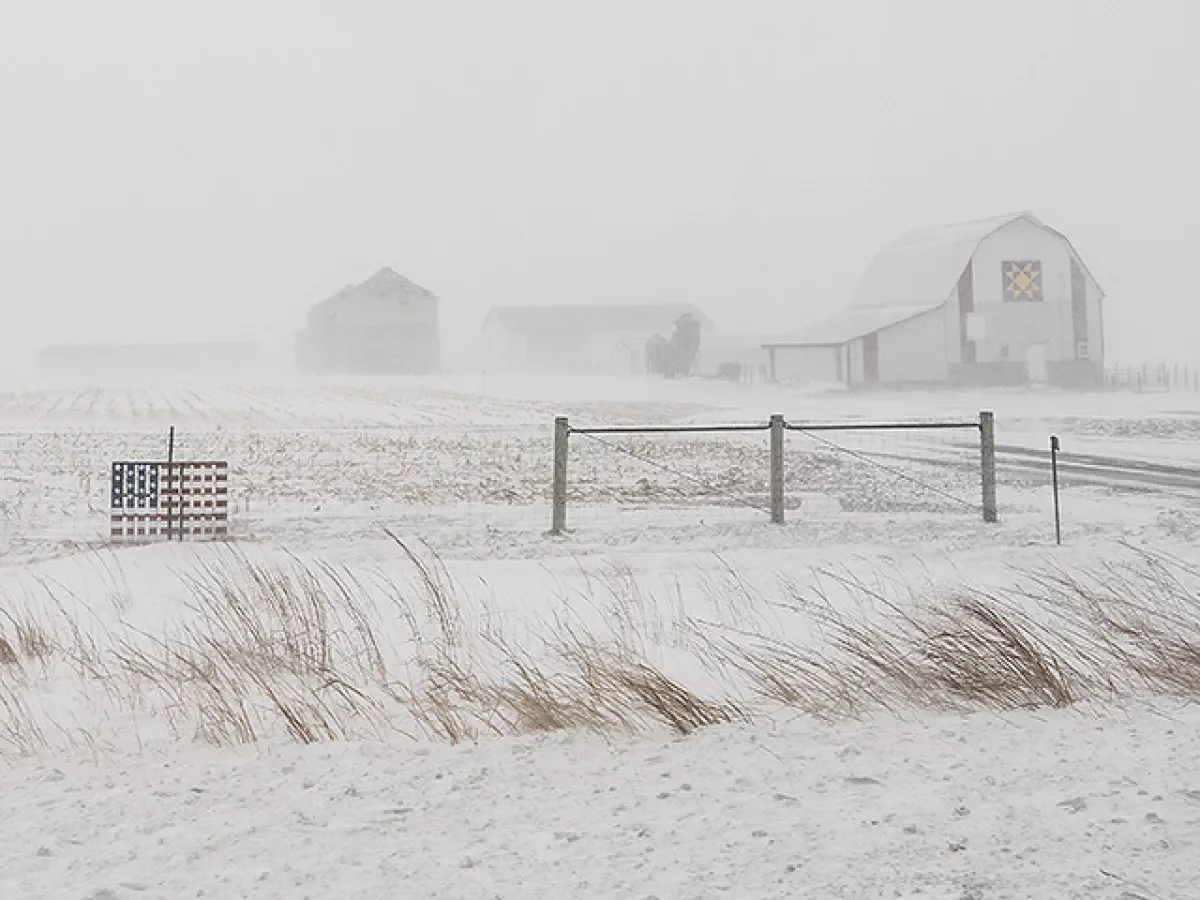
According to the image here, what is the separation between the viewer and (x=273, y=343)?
71.8 meters

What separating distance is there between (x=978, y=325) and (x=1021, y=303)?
2.50 m

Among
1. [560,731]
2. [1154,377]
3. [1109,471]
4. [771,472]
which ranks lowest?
[560,731]

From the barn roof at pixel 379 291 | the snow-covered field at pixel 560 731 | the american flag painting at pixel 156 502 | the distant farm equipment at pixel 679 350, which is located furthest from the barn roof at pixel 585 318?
the snow-covered field at pixel 560 731

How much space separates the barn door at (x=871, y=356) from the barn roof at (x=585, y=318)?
1457 inches

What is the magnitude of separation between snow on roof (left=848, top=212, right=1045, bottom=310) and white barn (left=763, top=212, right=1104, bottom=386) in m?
0.07

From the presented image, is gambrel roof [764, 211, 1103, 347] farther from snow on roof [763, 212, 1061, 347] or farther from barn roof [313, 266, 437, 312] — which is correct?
barn roof [313, 266, 437, 312]

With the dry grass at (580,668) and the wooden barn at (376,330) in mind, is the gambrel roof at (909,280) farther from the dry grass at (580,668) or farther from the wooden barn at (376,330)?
the dry grass at (580,668)

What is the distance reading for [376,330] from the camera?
227 ft

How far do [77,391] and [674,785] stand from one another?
46.4 m

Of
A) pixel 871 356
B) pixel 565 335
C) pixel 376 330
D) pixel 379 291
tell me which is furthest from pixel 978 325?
pixel 565 335

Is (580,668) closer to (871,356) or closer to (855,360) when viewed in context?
(871,356)

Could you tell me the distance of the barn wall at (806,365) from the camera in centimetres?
4962

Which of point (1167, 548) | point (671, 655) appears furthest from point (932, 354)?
point (671, 655)

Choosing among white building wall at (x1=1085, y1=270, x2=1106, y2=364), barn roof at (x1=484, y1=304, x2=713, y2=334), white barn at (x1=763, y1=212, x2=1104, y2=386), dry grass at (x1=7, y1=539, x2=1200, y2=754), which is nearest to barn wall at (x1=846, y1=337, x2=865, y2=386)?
white barn at (x1=763, y1=212, x2=1104, y2=386)
